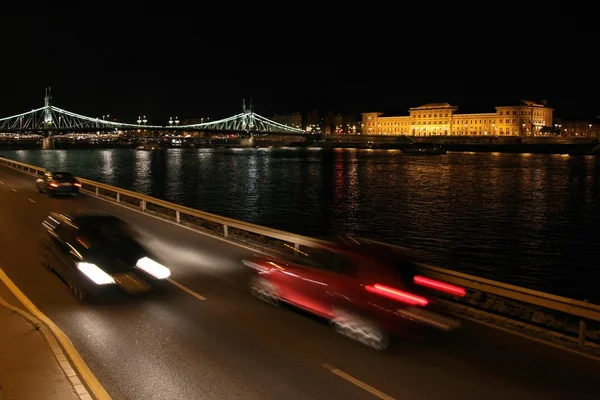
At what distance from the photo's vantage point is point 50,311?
10.3 metres

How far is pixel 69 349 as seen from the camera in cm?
814

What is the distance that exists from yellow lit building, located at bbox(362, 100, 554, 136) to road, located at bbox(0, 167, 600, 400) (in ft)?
596

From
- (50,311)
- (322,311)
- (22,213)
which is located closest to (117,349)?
(50,311)

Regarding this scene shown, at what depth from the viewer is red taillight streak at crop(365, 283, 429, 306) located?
8.62 m

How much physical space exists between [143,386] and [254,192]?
44.7m

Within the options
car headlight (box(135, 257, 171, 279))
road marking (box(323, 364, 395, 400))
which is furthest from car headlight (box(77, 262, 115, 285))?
road marking (box(323, 364, 395, 400))

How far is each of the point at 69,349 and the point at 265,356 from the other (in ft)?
9.07

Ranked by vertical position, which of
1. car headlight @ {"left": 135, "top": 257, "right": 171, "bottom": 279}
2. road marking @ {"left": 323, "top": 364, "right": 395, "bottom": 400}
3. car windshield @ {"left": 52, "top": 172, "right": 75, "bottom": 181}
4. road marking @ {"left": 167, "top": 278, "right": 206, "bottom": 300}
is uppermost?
car windshield @ {"left": 52, "top": 172, "right": 75, "bottom": 181}

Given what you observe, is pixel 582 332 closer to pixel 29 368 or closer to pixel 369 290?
pixel 369 290

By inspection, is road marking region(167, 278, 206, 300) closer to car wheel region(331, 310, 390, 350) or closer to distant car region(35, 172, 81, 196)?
car wheel region(331, 310, 390, 350)

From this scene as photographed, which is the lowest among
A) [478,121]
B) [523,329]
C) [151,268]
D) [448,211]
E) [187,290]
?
[448,211]

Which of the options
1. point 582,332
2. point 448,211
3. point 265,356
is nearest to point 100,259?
point 265,356

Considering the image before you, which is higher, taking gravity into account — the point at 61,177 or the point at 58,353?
the point at 61,177

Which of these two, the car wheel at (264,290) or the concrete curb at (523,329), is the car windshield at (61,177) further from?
the concrete curb at (523,329)
